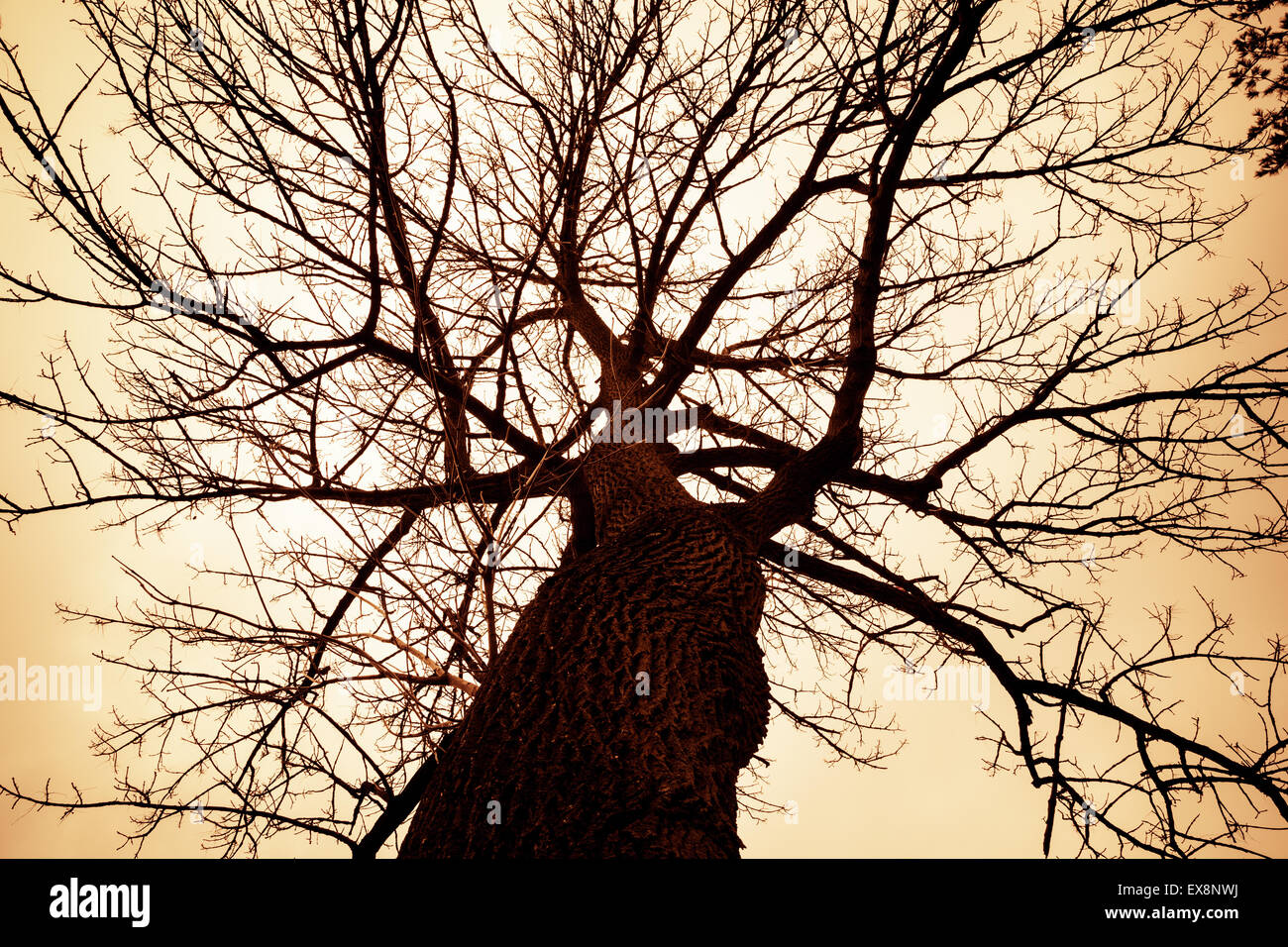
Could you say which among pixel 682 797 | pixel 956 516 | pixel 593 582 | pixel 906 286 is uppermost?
pixel 906 286

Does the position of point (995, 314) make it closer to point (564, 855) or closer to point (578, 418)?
point (578, 418)

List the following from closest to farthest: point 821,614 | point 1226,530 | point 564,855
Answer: point 564,855 → point 1226,530 → point 821,614

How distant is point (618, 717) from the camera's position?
63.1 inches

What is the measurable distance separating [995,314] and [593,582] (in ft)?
8.69

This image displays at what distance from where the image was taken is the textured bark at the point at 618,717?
1333 mm

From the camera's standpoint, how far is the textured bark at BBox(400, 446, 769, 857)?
1333mm

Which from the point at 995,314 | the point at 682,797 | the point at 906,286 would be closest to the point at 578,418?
the point at 682,797

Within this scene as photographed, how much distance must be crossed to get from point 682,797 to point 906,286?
2.95 metres

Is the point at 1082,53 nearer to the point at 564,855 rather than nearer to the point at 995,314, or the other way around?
the point at 995,314

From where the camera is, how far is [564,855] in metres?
1.25

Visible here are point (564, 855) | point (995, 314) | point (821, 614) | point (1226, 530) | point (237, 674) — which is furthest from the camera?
point (821, 614)
